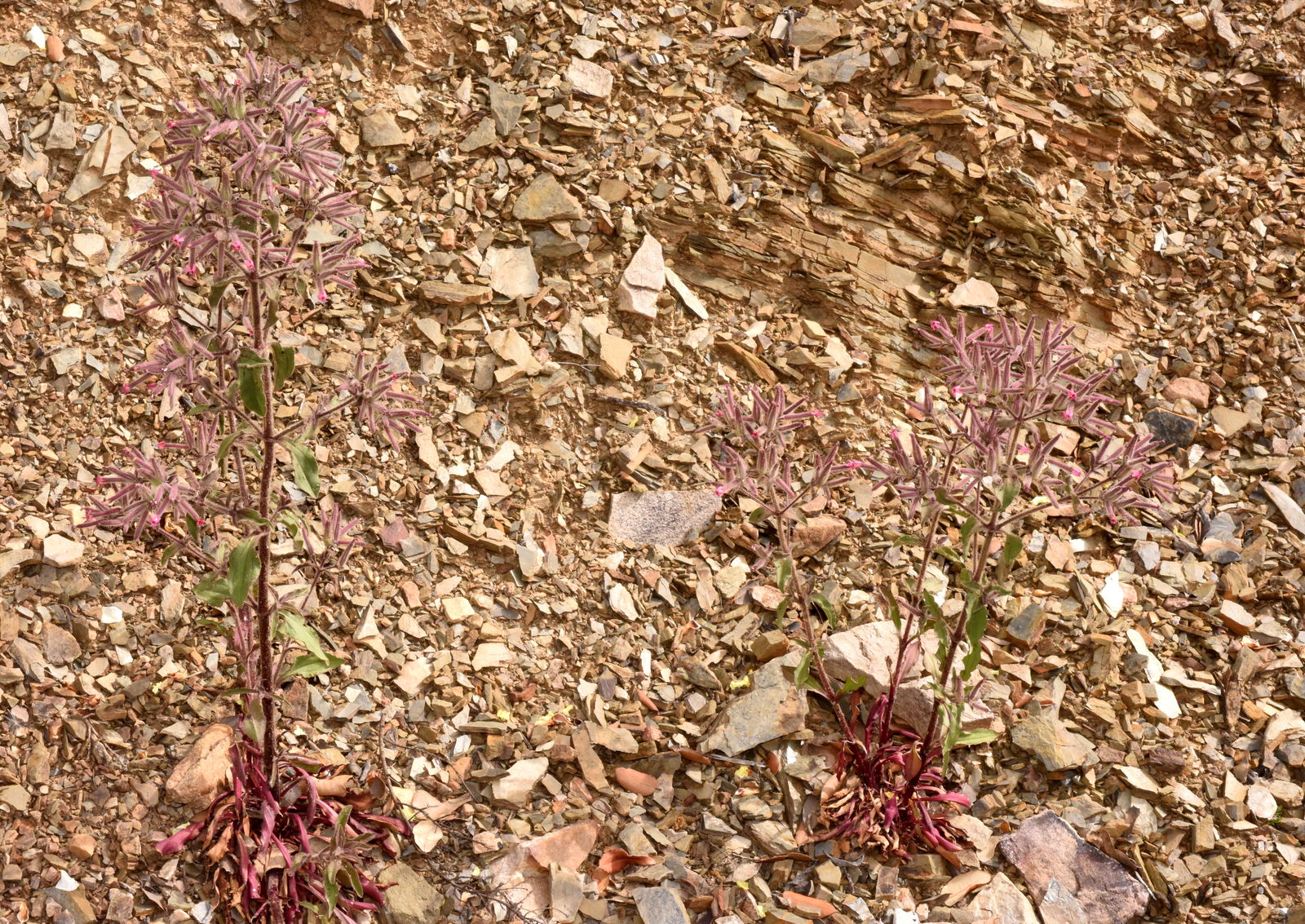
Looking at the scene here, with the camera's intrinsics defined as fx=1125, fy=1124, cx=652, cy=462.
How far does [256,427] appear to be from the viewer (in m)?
3.24

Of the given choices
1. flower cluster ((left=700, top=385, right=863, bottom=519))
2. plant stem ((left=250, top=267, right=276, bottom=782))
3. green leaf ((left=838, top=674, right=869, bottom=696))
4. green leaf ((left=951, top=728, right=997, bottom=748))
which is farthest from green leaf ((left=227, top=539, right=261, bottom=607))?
green leaf ((left=951, top=728, right=997, bottom=748))

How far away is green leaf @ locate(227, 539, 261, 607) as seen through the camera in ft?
10.2

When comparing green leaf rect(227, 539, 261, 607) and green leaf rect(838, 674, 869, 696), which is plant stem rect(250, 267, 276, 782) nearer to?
green leaf rect(227, 539, 261, 607)

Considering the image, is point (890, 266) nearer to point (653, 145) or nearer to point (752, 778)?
point (653, 145)

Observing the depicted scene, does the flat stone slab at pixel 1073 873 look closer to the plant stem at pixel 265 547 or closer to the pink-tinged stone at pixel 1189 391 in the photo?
the pink-tinged stone at pixel 1189 391

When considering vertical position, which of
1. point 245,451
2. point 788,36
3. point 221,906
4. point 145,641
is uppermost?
point 788,36

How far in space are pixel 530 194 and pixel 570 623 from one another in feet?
6.74

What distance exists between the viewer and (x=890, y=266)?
5.58 metres

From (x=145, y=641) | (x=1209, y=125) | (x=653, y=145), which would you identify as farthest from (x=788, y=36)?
(x=145, y=641)

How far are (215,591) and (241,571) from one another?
0.19 m

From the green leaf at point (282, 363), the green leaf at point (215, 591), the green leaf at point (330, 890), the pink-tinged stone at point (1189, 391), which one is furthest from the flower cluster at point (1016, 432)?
the green leaf at point (330, 890)

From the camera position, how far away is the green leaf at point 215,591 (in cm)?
323

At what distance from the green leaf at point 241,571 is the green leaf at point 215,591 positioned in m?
0.08

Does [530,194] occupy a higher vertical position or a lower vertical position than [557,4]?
lower
